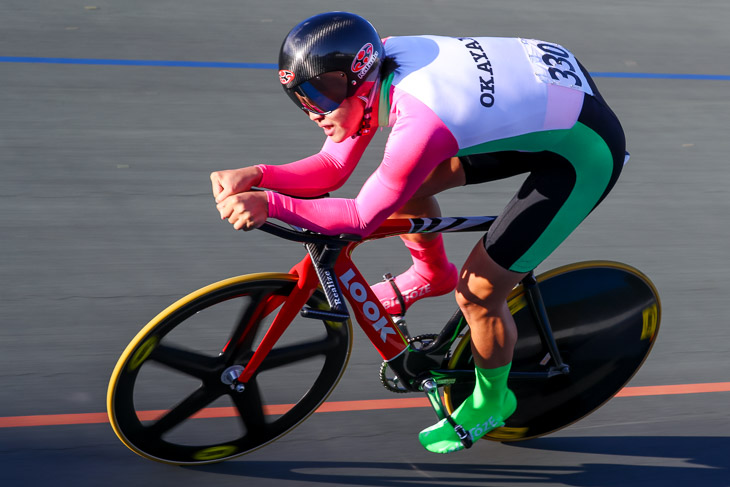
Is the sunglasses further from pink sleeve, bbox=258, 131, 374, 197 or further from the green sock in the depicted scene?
the green sock

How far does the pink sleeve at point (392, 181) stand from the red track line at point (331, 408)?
101 cm

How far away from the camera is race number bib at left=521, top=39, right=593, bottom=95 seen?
273cm

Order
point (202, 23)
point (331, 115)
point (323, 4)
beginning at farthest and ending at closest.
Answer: point (323, 4) → point (202, 23) → point (331, 115)

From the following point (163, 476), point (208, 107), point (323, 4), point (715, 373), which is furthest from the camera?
point (323, 4)

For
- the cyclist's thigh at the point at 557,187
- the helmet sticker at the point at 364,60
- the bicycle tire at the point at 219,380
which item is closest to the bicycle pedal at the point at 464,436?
the bicycle tire at the point at 219,380

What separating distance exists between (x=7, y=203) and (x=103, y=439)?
200cm

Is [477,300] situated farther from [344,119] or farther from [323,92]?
[323,92]

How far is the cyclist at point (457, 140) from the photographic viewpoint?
2539mm

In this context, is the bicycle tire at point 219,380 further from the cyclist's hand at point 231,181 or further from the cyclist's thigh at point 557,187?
the cyclist's thigh at point 557,187

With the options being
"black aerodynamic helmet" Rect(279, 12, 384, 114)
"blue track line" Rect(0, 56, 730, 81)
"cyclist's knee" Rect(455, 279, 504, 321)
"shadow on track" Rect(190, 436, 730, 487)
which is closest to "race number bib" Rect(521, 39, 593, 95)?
"black aerodynamic helmet" Rect(279, 12, 384, 114)

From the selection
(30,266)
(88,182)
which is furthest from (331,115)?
(88,182)

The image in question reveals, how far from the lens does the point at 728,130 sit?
651cm

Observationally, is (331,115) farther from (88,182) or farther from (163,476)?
(88,182)

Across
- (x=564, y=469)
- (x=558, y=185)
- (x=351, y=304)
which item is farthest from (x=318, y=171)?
(x=564, y=469)
